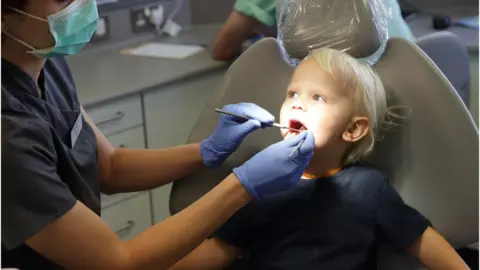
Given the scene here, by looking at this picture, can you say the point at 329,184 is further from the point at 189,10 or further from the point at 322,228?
the point at 189,10

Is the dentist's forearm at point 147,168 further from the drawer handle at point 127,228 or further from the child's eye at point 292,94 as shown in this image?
the drawer handle at point 127,228

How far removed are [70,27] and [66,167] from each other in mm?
270

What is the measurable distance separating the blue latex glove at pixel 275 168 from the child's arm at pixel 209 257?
0.72 ft

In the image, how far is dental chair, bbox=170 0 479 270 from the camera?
143cm


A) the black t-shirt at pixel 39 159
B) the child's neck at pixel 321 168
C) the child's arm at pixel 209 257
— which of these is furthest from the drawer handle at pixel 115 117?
the child's neck at pixel 321 168

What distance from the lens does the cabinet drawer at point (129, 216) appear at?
2369mm

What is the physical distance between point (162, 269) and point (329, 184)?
0.38 meters

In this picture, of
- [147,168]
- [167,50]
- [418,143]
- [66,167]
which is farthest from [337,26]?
[167,50]

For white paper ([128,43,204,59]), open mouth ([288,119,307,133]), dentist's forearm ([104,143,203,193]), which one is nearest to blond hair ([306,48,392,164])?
open mouth ([288,119,307,133])

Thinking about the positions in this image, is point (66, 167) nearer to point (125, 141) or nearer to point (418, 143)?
point (418, 143)

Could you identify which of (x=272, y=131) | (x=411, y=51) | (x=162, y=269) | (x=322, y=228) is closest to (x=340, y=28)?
(x=411, y=51)

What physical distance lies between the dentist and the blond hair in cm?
15

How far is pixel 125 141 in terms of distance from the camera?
2.34 metres

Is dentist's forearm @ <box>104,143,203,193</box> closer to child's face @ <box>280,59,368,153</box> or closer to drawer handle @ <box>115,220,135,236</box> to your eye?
child's face @ <box>280,59,368,153</box>
